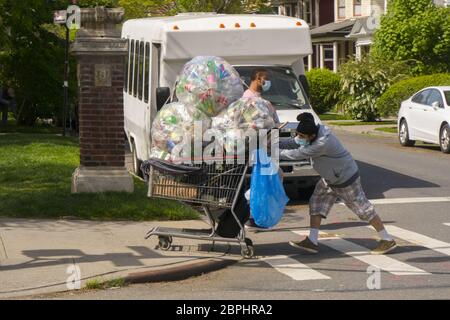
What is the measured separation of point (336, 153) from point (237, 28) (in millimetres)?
5599

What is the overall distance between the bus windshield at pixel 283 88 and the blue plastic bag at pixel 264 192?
538cm

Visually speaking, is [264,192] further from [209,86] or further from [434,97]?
[434,97]

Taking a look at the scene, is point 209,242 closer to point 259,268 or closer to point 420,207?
point 259,268

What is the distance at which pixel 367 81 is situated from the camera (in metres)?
35.3

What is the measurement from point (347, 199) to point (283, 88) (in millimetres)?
5370

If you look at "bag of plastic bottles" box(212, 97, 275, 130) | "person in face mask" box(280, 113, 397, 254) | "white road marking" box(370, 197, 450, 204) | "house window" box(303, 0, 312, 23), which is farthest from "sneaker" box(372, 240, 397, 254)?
"house window" box(303, 0, 312, 23)

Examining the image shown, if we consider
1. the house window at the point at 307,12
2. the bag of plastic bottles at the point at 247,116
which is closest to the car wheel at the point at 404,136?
the bag of plastic bottles at the point at 247,116

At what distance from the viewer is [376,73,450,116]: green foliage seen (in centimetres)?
3158

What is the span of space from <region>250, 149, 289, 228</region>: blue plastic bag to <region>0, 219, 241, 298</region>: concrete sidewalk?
2.10 feet

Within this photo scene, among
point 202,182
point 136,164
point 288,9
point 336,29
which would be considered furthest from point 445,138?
point 288,9

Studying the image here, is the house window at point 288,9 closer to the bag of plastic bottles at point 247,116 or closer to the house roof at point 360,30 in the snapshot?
the house roof at point 360,30

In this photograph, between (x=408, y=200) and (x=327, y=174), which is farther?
(x=408, y=200)

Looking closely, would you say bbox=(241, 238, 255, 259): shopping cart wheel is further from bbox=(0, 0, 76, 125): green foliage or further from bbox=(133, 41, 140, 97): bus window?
bbox=(0, 0, 76, 125): green foliage
